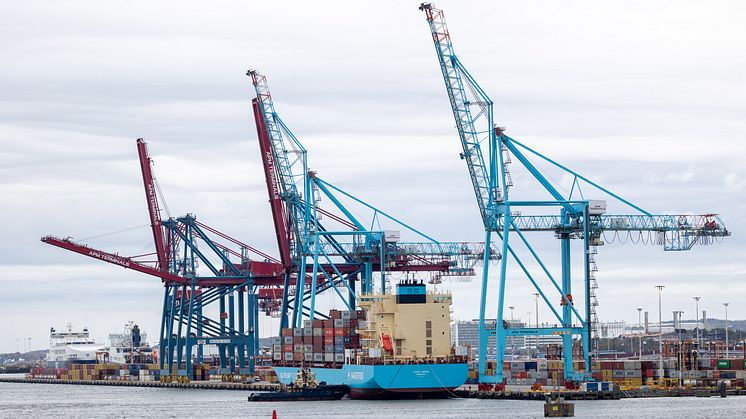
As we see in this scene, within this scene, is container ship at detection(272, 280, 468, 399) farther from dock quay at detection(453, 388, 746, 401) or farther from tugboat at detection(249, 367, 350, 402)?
dock quay at detection(453, 388, 746, 401)

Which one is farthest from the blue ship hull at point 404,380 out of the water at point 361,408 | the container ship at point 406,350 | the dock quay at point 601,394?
the dock quay at point 601,394

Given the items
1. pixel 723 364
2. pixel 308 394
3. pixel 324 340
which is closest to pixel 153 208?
pixel 324 340

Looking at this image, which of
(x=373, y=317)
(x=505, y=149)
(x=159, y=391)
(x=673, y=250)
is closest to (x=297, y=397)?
(x=373, y=317)

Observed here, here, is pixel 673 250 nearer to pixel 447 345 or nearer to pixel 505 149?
pixel 505 149

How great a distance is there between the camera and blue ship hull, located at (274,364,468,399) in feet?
270

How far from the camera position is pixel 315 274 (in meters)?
107

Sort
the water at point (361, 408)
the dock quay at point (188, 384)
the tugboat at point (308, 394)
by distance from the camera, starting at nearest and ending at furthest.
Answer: the water at point (361, 408)
the tugboat at point (308, 394)
the dock quay at point (188, 384)

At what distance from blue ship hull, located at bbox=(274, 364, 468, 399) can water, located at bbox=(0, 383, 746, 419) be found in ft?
2.69

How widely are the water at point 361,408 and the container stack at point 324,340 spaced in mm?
4682

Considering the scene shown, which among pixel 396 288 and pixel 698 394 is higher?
pixel 396 288

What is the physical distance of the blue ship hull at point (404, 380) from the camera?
82312mm

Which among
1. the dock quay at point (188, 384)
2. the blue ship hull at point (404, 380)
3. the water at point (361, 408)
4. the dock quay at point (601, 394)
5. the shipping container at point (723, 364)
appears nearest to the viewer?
the water at point (361, 408)

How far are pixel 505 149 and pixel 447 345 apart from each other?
50.1 ft

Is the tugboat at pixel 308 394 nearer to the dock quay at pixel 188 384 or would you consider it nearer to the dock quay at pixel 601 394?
the dock quay at pixel 601 394
